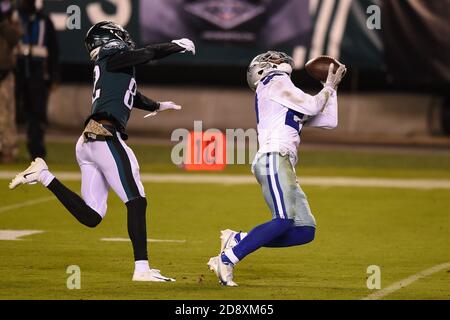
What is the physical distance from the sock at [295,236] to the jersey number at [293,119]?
660 mm

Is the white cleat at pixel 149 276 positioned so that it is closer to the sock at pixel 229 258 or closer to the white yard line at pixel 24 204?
the sock at pixel 229 258

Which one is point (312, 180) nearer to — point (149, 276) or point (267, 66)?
point (267, 66)

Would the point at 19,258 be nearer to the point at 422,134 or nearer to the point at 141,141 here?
the point at 141,141

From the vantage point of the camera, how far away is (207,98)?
71.9ft

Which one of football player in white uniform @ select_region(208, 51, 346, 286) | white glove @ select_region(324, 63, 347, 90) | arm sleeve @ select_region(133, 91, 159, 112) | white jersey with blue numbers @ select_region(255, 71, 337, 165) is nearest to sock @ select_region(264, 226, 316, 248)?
football player in white uniform @ select_region(208, 51, 346, 286)

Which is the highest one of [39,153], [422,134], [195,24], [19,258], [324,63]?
[195,24]

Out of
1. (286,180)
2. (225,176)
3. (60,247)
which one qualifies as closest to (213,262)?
(286,180)

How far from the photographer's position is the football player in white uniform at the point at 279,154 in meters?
8.60

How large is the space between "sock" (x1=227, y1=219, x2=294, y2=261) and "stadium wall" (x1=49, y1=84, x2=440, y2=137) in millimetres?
12924

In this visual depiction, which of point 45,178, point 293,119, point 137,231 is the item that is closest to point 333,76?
point 293,119

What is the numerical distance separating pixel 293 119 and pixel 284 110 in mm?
92

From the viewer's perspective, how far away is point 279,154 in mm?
8719

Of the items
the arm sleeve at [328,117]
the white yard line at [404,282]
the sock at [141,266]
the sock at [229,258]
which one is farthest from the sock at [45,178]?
the white yard line at [404,282]
